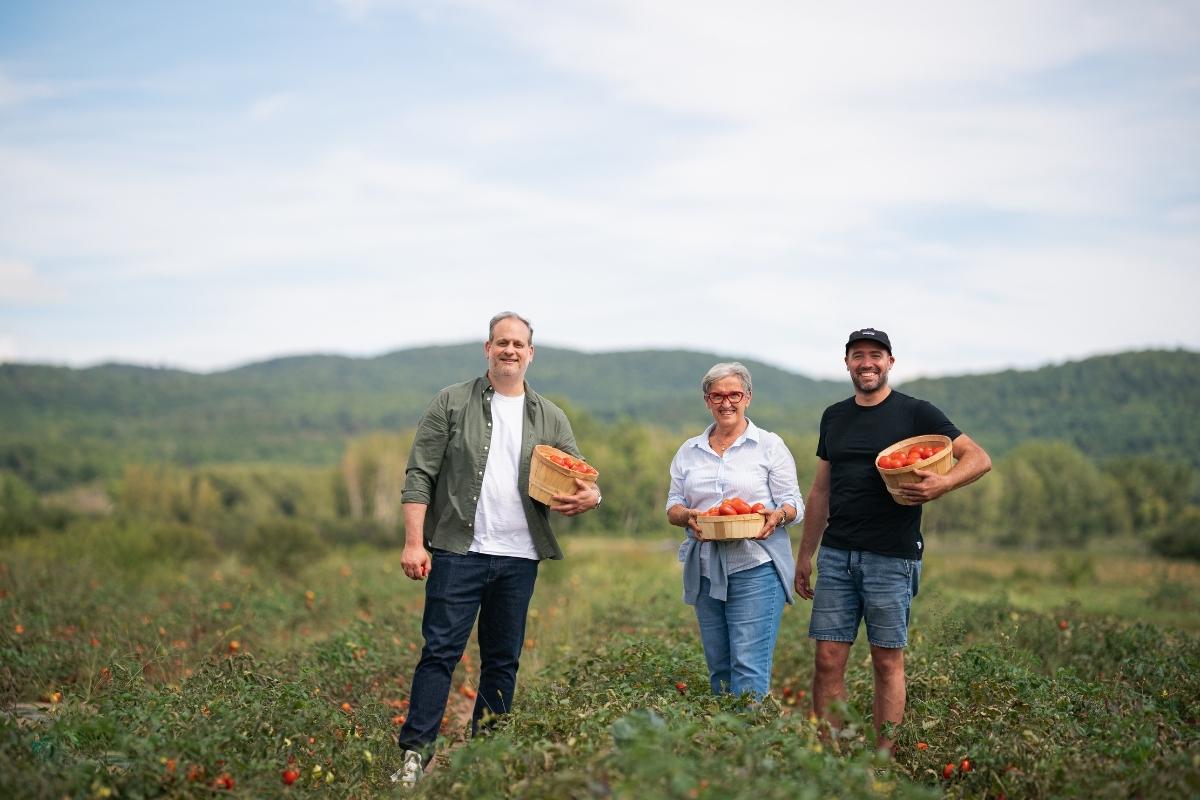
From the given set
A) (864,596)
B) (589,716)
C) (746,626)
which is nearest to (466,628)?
(589,716)

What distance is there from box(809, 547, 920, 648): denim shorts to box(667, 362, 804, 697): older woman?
7.9 inches

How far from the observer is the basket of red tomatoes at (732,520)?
15.7 ft

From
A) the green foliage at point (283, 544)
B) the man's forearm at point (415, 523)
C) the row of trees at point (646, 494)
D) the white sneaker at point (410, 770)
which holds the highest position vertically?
the man's forearm at point (415, 523)

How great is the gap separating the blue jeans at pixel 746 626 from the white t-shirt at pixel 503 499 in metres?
1.03

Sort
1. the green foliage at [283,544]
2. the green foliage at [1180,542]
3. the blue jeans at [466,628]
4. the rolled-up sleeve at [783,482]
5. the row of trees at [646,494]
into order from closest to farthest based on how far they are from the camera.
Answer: the blue jeans at [466,628]
the rolled-up sleeve at [783,482]
the green foliage at [283,544]
the green foliage at [1180,542]
the row of trees at [646,494]

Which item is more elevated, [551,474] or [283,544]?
[551,474]

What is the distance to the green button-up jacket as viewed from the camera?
4859mm

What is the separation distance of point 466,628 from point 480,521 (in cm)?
55

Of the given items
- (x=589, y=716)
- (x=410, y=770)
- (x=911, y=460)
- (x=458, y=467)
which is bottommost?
(x=410, y=770)

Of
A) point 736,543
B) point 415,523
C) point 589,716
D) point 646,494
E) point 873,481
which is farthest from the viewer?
point 646,494

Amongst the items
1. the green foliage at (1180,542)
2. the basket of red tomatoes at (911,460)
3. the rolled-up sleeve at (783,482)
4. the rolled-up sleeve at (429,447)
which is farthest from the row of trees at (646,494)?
the basket of red tomatoes at (911,460)

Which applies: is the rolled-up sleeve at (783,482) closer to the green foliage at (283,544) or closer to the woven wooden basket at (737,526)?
the woven wooden basket at (737,526)

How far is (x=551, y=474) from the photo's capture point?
4.83 meters

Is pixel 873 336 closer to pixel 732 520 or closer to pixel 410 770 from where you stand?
pixel 732 520
